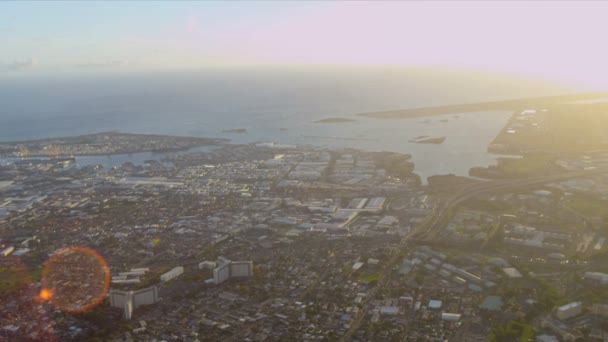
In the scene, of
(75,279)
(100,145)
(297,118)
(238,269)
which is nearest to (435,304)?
(238,269)

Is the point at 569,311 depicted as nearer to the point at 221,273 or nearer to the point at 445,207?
the point at 221,273

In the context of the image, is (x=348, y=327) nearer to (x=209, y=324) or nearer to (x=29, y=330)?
(x=209, y=324)

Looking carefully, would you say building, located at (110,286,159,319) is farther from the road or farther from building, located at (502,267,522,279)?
building, located at (502,267,522,279)

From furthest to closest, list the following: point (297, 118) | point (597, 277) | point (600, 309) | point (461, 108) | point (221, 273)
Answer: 1. point (461, 108)
2. point (297, 118)
3. point (221, 273)
4. point (597, 277)
5. point (600, 309)

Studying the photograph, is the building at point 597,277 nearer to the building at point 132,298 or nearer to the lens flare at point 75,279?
the building at point 132,298

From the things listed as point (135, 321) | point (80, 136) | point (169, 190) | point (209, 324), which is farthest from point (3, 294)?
point (80, 136)

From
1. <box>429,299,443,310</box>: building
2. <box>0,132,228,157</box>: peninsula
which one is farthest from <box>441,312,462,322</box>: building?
<box>0,132,228,157</box>: peninsula
